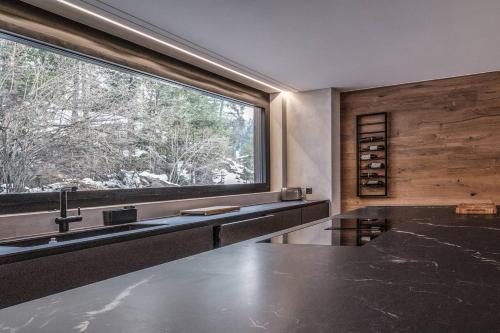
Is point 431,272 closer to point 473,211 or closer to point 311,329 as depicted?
point 311,329

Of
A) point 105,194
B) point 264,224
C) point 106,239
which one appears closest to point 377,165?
point 264,224

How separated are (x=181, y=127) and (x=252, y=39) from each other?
43.6 inches

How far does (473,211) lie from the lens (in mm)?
2496

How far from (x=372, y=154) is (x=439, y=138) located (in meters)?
0.74

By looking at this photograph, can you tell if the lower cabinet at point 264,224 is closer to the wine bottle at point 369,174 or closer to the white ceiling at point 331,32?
the wine bottle at point 369,174

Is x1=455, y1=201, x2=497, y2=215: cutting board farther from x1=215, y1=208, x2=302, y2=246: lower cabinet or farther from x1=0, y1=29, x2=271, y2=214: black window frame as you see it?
x1=0, y1=29, x2=271, y2=214: black window frame

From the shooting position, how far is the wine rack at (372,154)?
4.59m

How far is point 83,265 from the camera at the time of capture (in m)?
1.87

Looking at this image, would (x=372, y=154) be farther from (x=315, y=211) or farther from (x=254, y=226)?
(x=254, y=226)

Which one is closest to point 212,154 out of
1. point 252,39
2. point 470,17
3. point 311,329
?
point 252,39

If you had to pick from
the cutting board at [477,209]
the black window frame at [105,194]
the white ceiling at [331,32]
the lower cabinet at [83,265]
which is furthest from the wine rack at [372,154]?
the lower cabinet at [83,265]

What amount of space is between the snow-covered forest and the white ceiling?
0.44 meters

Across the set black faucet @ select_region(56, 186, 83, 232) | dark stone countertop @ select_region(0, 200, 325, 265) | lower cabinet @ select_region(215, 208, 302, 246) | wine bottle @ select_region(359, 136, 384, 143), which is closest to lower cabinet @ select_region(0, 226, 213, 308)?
dark stone countertop @ select_region(0, 200, 325, 265)

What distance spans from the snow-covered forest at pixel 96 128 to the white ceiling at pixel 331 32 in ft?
1.45
